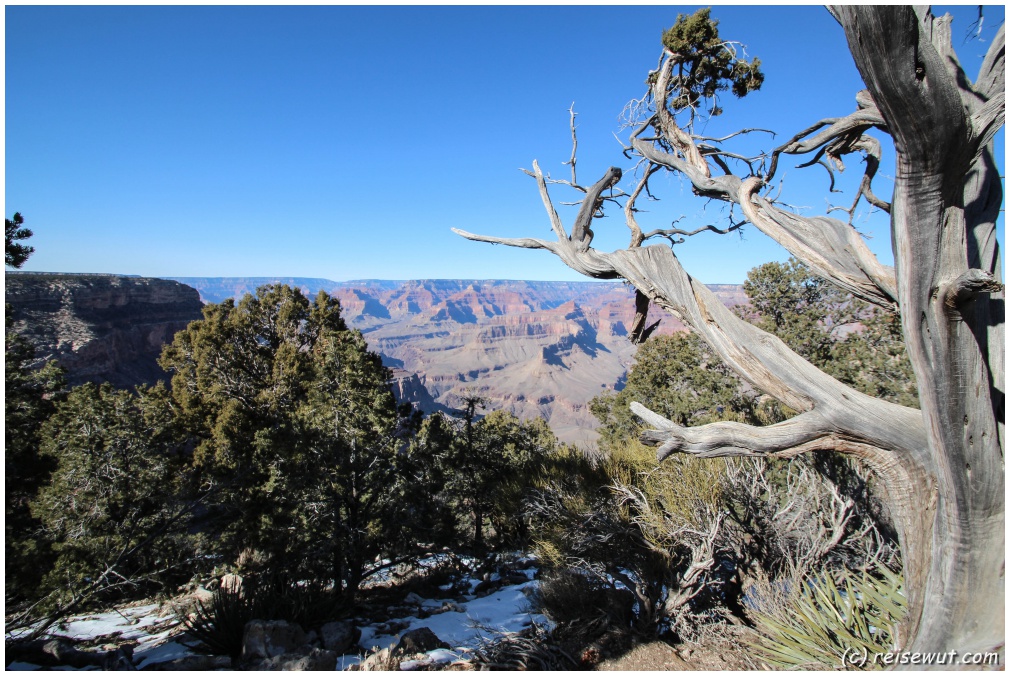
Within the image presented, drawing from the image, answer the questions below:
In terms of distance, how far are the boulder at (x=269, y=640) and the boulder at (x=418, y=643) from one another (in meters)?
1.40

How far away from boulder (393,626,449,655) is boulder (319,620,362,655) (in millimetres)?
981

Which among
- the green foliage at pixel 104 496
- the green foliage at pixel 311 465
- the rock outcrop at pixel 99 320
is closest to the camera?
the green foliage at pixel 104 496

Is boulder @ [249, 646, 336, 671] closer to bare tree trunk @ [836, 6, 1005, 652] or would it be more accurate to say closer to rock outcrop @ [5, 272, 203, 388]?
bare tree trunk @ [836, 6, 1005, 652]

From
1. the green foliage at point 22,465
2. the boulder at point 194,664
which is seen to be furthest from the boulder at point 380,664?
the green foliage at point 22,465

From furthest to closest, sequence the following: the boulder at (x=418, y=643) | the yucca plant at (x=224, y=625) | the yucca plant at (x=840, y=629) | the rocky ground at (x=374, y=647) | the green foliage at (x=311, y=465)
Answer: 1. the green foliage at (x=311, y=465)
2. the yucca plant at (x=224, y=625)
3. the boulder at (x=418, y=643)
4. the rocky ground at (x=374, y=647)
5. the yucca plant at (x=840, y=629)

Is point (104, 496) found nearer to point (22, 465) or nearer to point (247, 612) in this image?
point (22, 465)

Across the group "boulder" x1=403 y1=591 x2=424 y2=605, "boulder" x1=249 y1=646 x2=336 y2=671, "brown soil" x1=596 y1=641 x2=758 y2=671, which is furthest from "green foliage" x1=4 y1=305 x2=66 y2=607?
"brown soil" x1=596 y1=641 x2=758 y2=671

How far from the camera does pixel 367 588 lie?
12.1m

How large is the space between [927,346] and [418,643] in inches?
255

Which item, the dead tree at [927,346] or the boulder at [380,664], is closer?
the dead tree at [927,346]

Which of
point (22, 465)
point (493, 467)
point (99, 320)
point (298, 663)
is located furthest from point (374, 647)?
point (99, 320)

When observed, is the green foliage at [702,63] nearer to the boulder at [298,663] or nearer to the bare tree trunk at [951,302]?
the bare tree trunk at [951,302]

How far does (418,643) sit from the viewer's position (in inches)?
245

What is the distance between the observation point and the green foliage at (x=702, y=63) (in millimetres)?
4129
